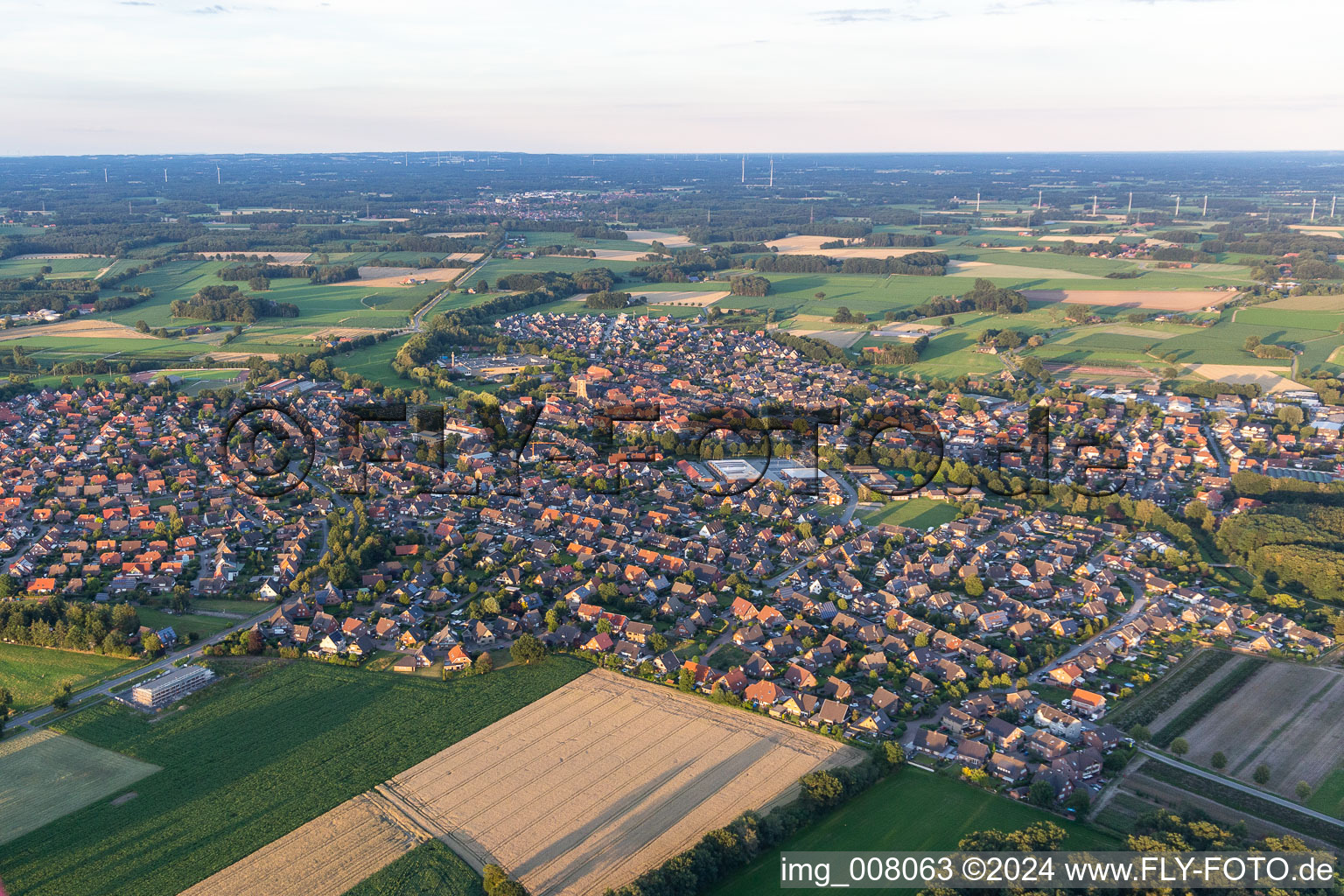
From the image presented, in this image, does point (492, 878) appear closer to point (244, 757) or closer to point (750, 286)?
point (244, 757)

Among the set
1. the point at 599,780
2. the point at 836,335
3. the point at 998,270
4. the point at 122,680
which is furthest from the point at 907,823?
the point at 998,270

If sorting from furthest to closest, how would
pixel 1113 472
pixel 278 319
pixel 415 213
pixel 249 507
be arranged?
1. pixel 415 213
2. pixel 278 319
3. pixel 1113 472
4. pixel 249 507

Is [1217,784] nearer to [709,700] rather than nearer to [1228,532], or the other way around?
[709,700]

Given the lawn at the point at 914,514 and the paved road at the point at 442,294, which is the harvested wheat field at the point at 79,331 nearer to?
the paved road at the point at 442,294

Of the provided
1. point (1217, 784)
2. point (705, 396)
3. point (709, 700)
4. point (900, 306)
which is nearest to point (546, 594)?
point (709, 700)

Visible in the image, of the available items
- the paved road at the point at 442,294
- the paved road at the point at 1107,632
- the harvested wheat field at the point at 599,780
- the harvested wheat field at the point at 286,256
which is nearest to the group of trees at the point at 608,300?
the paved road at the point at 442,294

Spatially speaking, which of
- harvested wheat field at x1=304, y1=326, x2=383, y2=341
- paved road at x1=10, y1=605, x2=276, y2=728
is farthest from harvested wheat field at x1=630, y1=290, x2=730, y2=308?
paved road at x1=10, y1=605, x2=276, y2=728

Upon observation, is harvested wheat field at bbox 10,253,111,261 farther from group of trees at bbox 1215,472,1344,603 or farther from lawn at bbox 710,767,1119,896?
group of trees at bbox 1215,472,1344,603
